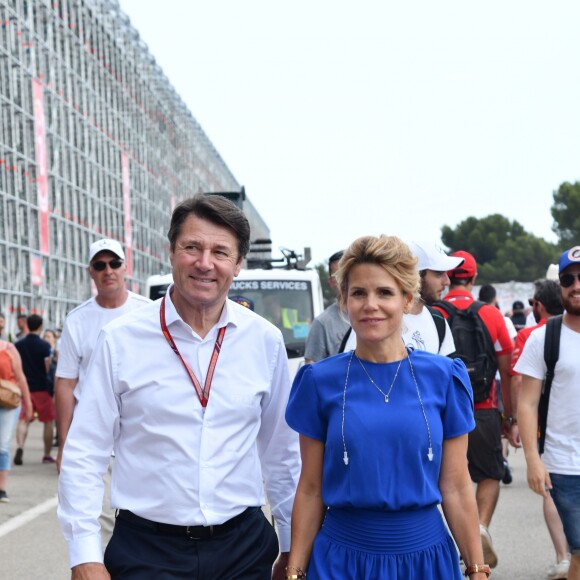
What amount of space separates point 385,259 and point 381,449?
1.94 feet

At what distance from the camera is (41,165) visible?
128ft

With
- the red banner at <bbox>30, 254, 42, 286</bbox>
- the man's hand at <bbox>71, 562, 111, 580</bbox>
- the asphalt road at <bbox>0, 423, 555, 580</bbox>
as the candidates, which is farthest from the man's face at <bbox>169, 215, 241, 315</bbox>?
the red banner at <bbox>30, 254, 42, 286</bbox>

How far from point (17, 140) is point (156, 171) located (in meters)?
29.3

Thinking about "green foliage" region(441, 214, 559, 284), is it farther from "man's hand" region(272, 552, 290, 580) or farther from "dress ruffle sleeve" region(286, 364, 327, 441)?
"dress ruffle sleeve" region(286, 364, 327, 441)

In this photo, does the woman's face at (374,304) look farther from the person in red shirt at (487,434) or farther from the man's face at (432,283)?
the person in red shirt at (487,434)

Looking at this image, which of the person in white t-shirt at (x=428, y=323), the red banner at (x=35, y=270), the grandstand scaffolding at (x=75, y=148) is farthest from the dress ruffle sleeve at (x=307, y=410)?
the red banner at (x=35, y=270)

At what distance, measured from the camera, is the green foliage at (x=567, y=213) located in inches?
2982

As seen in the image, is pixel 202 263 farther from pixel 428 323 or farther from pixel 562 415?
pixel 562 415

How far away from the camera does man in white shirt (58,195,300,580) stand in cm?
336

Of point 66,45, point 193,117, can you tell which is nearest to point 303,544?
point 66,45

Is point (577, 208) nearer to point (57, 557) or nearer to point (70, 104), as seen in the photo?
point (70, 104)

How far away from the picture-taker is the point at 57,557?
7.71 metres

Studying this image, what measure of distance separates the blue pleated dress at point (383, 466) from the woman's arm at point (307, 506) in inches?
1.2

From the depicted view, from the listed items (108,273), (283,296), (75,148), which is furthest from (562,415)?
(75,148)
